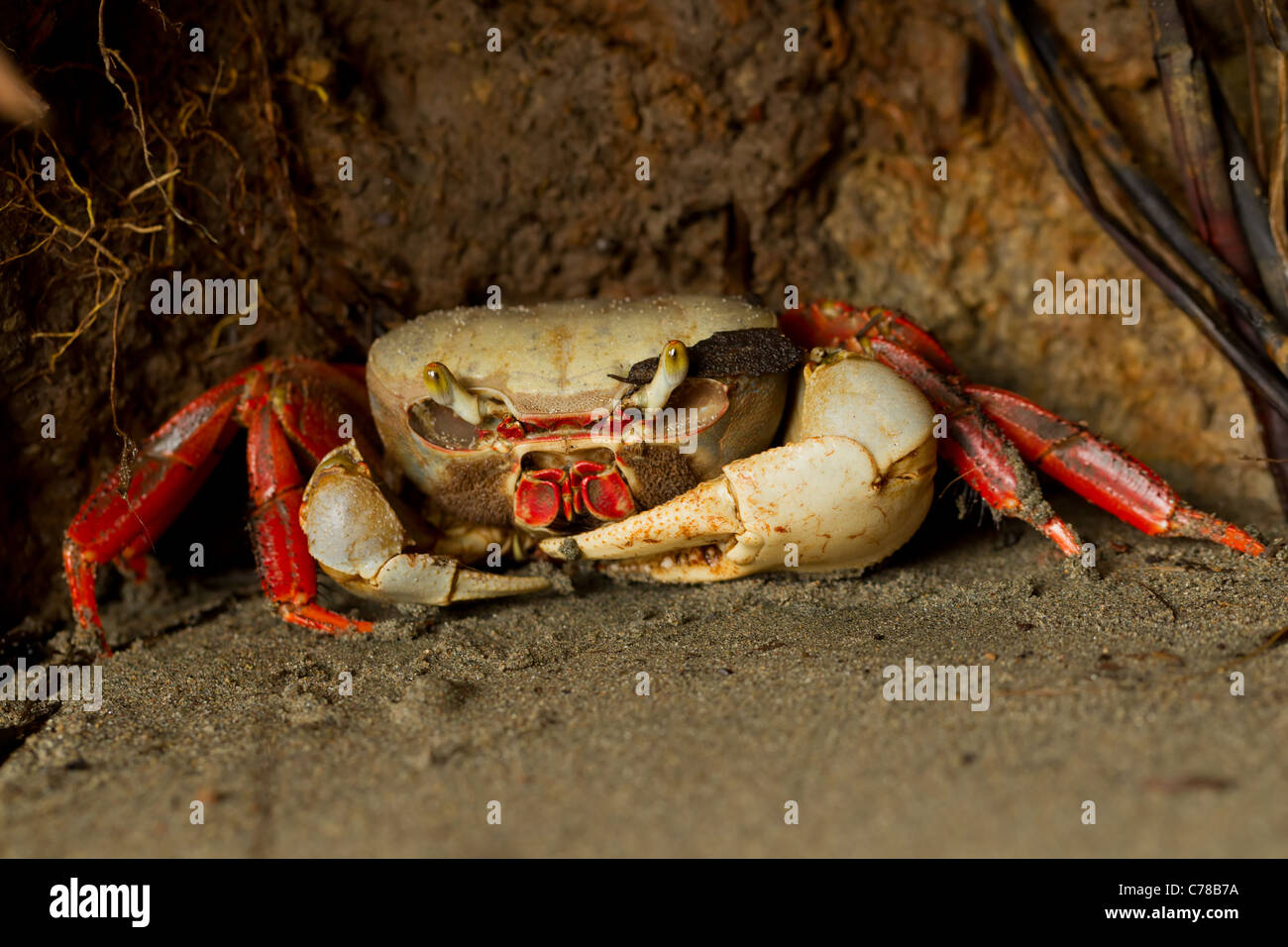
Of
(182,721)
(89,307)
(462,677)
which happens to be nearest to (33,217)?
(89,307)

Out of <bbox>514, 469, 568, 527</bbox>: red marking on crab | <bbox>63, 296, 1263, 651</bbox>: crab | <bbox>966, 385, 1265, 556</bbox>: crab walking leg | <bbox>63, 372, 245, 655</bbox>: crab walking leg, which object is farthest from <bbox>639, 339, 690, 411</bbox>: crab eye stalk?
<bbox>63, 372, 245, 655</bbox>: crab walking leg

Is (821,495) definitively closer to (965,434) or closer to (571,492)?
(965,434)

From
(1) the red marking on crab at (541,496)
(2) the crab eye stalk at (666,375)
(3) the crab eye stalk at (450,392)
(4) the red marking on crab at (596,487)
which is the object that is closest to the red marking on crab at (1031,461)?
(2) the crab eye stalk at (666,375)

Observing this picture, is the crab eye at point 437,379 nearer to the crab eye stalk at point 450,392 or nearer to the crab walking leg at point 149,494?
the crab eye stalk at point 450,392

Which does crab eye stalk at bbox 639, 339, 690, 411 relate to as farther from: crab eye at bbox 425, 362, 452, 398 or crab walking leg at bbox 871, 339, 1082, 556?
crab walking leg at bbox 871, 339, 1082, 556
